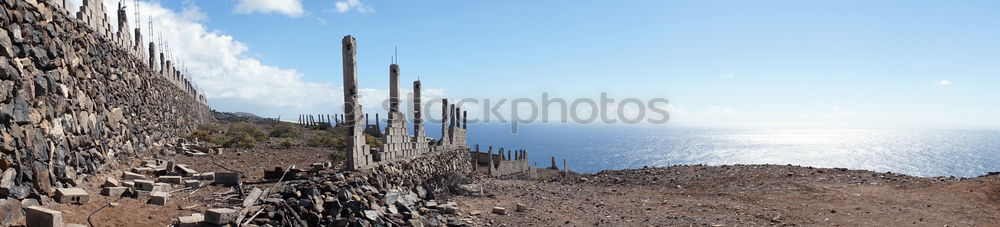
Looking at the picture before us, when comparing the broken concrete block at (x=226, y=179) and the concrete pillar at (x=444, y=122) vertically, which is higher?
the concrete pillar at (x=444, y=122)

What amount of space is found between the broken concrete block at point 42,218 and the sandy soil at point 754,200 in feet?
24.8

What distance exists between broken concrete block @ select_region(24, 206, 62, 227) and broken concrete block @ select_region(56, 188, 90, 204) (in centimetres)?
153

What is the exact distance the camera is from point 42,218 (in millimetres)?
5879

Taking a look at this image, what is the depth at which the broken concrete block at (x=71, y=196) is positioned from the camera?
7.38 m

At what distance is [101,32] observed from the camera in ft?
39.9

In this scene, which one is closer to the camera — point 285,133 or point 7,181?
point 7,181

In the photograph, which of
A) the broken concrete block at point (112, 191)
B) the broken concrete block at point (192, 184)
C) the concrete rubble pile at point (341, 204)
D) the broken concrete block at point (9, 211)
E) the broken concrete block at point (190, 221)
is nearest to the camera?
the broken concrete block at point (9, 211)

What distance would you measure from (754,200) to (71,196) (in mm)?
15852

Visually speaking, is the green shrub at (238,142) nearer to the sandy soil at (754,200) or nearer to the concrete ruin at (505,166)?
the sandy soil at (754,200)

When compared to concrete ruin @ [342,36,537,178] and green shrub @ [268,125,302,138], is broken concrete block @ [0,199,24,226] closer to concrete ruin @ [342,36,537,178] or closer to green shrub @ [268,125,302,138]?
concrete ruin @ [342,36,537,178]

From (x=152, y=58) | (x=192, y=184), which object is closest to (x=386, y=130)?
(x=192, y=184)

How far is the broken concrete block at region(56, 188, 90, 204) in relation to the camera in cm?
738

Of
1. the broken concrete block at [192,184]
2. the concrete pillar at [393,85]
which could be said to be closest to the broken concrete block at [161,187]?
the broken concrete block at [192,184]

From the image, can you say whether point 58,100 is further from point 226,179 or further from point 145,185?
point 226,179
